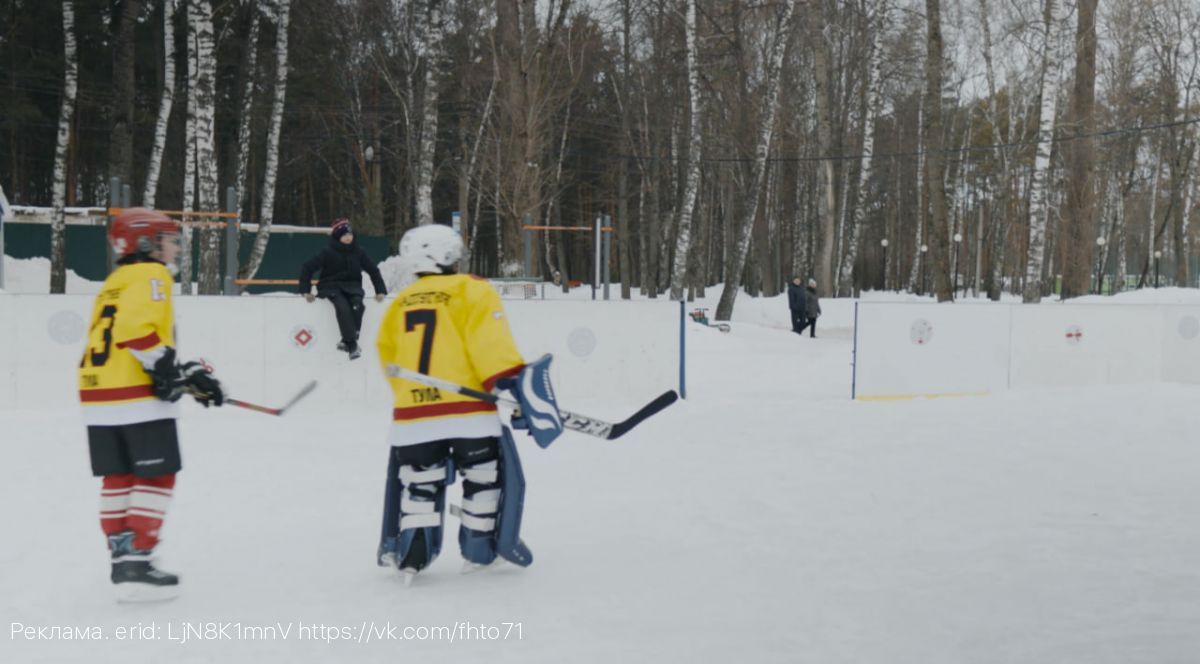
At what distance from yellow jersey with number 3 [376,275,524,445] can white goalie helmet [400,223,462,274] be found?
0.41ft

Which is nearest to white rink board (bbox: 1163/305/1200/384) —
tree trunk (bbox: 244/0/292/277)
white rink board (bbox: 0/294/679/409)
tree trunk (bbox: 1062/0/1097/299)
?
white rink board (bbox: 0/294/679/409)

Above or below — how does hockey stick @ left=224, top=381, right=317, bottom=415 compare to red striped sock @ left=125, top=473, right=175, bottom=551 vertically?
above

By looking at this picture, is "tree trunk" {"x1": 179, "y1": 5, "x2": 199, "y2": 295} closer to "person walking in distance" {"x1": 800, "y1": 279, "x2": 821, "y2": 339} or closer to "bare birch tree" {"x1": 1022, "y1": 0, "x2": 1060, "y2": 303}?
"person walking in distance" {"x1": 800, "y1": 279, "x2": 821, "y2": 339}

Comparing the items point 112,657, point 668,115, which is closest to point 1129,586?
point 112,657

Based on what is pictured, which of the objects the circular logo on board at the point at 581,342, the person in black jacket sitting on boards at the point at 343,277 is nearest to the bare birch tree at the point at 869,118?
the circular logo on board at the point at 581,342

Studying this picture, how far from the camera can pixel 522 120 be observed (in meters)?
24.1

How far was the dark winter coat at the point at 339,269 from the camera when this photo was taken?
10.9 meters

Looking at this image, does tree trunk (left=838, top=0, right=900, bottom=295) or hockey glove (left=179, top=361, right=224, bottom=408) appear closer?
hockey glove (left=179, top=361, right=224, bottom=408)

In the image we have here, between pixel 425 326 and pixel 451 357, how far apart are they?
178 millimetres

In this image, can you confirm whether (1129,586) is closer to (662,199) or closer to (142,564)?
(142,564)

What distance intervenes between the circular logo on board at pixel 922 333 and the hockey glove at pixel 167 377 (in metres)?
9.79

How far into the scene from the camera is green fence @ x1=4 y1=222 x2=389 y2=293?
30.2 metres

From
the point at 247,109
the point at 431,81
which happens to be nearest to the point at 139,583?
the point at 431,81

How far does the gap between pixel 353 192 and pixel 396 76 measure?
7.02 m
